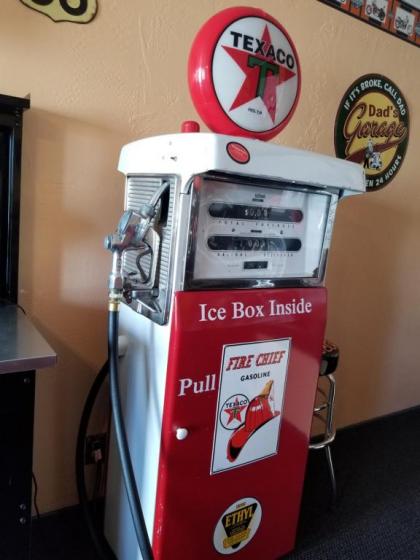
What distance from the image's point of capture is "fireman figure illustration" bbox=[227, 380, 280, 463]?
122 cm

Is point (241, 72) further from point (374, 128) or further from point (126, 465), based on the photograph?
point (374, 128)

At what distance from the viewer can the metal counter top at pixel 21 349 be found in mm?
807

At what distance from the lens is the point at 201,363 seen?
3.62 feet

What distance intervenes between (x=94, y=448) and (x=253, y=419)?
619 mm

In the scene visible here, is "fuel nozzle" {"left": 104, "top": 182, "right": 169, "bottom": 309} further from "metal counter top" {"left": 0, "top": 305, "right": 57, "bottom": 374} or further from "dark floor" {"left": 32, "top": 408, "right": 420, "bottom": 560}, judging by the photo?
"dark floor" {"left": 32, "top": 408, "right": 420, "bottom": 560}

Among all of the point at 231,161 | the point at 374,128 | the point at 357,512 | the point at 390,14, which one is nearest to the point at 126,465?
the point at 231,161

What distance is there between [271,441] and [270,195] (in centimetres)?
71

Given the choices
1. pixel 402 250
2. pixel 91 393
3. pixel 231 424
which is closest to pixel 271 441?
pixel 231 424

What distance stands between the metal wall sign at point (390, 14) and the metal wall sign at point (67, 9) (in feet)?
3.17

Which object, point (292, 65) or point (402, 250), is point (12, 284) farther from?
point (402, 250)

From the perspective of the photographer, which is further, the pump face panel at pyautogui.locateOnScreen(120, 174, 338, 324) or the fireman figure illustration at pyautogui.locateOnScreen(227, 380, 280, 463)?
the fireman figure illustration at pyautogui.locateOnScreen(227, 380, 280, 463)

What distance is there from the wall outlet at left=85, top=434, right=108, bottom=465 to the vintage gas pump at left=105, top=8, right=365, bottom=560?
0.55ft

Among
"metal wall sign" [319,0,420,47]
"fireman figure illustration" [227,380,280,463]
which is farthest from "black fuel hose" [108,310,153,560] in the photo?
"metal wall sign" [319,0,420,47]

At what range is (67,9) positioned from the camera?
124 cm
